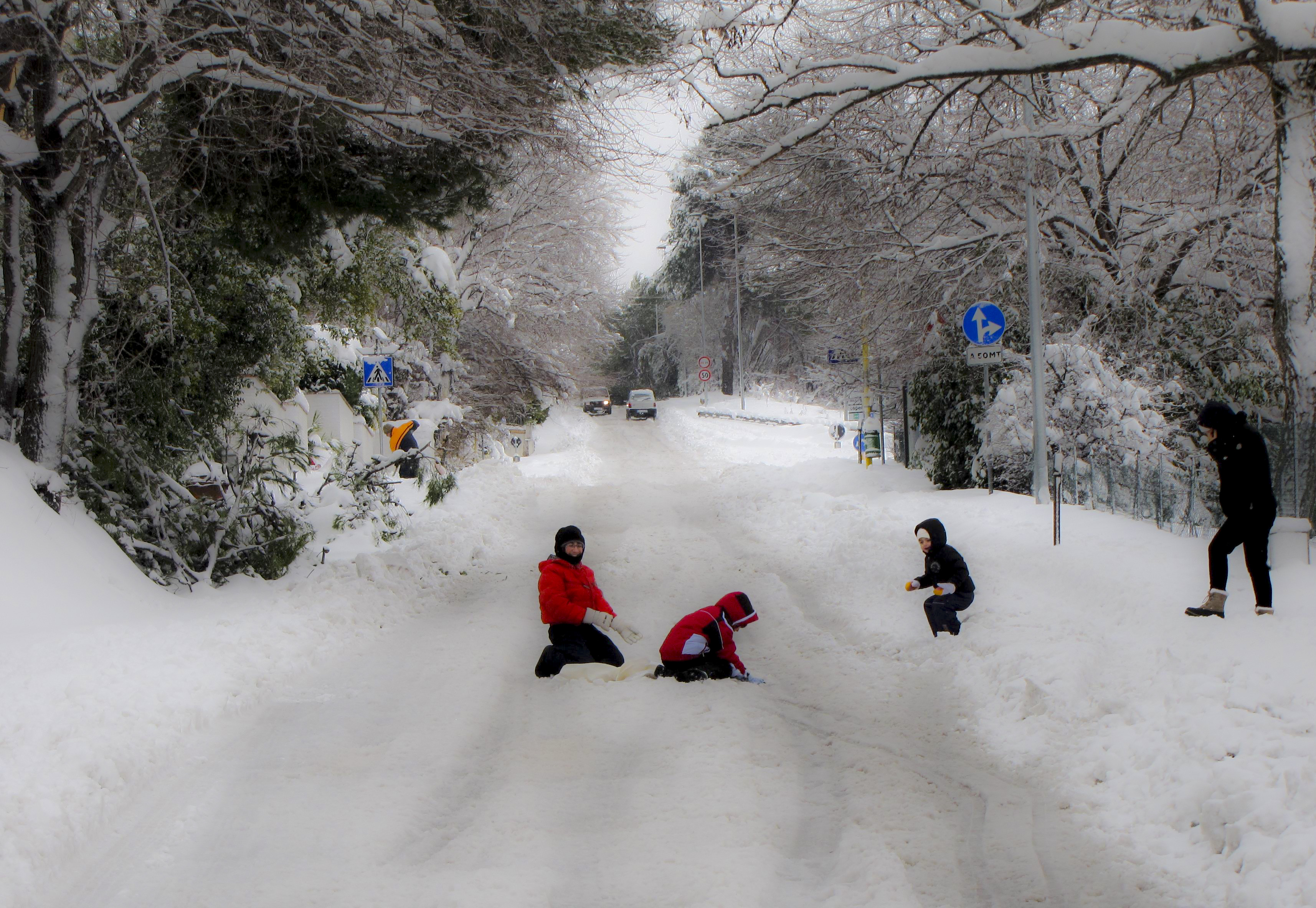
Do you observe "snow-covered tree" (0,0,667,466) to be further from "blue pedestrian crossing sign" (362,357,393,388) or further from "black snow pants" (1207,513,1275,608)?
"blue pedestrian crossing sign" (362,357,393,388)

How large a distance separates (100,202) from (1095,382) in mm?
12706

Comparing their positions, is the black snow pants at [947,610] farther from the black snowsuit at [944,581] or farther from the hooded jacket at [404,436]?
the hooded jacket at [404,436]

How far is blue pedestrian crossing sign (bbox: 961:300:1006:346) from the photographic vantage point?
1314cm

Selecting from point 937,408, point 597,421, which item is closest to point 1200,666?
point 937,408

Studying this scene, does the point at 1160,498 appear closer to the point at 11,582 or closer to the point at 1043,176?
the point at 1043,176

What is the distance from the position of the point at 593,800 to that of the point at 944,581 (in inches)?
174

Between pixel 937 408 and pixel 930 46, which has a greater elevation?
pixel 930 46

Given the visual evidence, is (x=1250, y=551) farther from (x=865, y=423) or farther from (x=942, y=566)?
(x=865, y=423)

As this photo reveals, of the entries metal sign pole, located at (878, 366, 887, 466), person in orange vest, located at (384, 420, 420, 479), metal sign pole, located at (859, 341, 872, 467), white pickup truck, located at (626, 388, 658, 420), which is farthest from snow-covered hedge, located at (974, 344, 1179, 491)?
white pickup truck, located at (626, 388, 658, 420)

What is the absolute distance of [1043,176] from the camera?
52.0ft

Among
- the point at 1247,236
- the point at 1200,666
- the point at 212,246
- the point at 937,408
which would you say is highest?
the point at 1247,236

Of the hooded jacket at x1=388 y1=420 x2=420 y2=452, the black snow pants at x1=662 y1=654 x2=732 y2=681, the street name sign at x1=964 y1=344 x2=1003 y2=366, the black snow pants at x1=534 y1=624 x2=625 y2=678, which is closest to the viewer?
the black snow pants at x1=662 y1=654 x2=732 y2=681

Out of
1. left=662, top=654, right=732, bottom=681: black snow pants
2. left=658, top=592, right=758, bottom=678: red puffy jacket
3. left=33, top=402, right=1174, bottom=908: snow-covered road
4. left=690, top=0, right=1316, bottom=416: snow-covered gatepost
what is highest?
left=690, top=0, right=1316, bottom=416: snow-covered gatepost

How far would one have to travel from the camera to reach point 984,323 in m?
13.2
